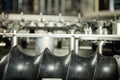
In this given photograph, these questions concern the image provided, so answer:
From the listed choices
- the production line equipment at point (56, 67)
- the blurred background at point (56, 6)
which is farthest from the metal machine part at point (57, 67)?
the blurred background at point (56, 6)

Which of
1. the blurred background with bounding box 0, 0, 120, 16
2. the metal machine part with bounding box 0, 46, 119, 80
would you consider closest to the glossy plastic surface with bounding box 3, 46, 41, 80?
the metal machine part with bounding box 0, 46, 119, 80

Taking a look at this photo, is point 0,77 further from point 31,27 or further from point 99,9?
point 99,9

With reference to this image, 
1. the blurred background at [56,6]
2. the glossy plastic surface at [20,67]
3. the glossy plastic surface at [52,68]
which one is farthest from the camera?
the blurred background at [56,6]

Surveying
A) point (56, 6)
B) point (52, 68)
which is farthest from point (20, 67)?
point (56, 6)

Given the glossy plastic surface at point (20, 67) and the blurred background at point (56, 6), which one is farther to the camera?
the blurred background at point (56, 6)

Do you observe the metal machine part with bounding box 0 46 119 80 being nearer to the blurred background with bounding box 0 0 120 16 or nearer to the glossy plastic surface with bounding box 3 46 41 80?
the glossy plastic surface with bounding box 3 46 41 80

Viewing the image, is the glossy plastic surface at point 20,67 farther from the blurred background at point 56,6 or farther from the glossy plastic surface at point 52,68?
the blurred background at point 56,6

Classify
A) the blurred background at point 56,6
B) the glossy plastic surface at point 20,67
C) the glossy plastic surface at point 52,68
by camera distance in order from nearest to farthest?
1. the glossy plastic surface at point 20,67
2. the glossy plastic surface at point 52,68
3. the blurred background at point 56,6

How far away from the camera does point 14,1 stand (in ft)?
20.5

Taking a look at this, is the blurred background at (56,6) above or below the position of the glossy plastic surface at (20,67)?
above

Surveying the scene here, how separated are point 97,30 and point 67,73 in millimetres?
1727

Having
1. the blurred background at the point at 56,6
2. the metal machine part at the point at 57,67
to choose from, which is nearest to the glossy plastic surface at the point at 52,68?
the metal machine part at the point at 57,67

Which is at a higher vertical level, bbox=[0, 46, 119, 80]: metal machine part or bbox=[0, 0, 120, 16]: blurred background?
bbox=[0, 0, 120, 16]: blurred background

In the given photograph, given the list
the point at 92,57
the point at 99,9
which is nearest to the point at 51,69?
the point at 92,57
